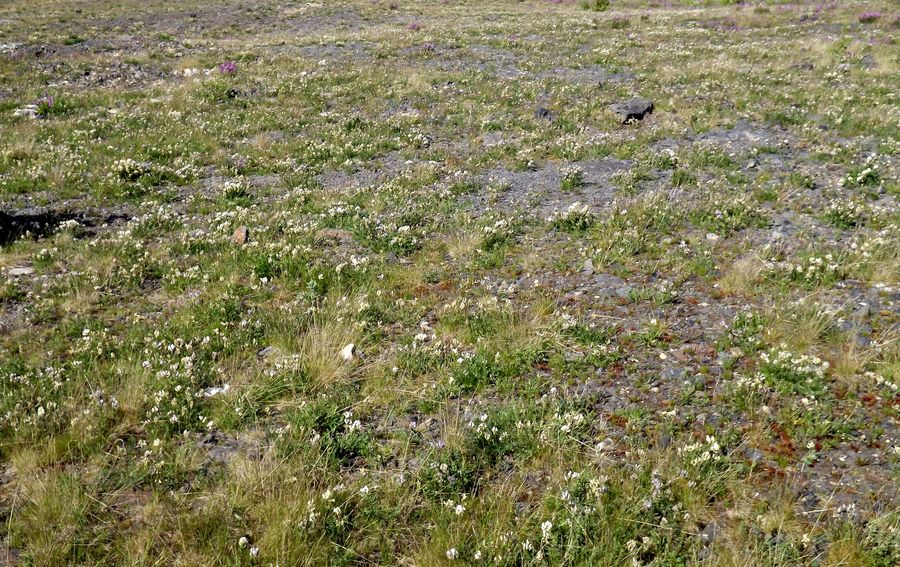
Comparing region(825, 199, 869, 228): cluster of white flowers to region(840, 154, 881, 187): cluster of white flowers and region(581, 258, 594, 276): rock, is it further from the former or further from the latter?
region(581, 258, 594, 276): rock

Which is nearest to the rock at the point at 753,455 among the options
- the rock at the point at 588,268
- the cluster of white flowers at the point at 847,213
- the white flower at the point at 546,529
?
the white flower at the point at 546,529

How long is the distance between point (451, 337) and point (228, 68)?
83.5ft

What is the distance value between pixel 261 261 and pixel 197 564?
6193mm

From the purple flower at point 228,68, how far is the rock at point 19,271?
20124 mm

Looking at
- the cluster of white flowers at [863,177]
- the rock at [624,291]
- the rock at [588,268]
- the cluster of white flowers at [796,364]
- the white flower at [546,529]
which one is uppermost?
the cluster of white flowers at [863,177]

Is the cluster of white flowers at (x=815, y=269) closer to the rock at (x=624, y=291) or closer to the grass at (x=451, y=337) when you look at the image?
the grass at (x=451, y=337)

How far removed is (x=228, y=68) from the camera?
89.3ft

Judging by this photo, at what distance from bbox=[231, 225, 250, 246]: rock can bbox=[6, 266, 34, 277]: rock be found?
3504 mm

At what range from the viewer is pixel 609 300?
8789mm

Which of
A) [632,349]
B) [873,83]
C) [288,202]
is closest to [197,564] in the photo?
[632,349]

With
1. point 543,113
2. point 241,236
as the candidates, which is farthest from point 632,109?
point 241,236

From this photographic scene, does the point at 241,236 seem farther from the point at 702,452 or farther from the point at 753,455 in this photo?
the point at 753,455

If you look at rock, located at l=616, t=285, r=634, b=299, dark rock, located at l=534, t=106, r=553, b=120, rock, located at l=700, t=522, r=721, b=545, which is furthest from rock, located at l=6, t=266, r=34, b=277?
dark rock, located at l=534, t=106, r=553, b=120

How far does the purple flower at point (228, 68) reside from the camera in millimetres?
26789
